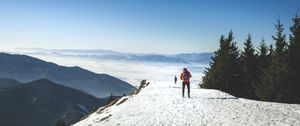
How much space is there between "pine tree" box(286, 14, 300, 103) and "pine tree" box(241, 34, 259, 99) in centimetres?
874

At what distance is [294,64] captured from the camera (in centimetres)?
3828

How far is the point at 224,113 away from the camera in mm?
23172

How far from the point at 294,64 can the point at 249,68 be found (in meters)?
11.7

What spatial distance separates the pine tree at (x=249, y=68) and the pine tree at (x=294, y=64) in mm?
8736

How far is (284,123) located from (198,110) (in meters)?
6.26

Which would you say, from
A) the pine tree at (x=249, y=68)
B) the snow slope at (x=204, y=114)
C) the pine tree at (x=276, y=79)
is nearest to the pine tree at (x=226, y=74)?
the pine tree at (x=249, y=68)

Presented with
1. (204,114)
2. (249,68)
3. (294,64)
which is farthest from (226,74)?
(204,114)

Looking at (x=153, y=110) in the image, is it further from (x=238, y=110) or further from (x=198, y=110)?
(x=238, y=110)

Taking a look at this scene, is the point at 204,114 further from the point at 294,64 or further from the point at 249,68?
the point at 249,68

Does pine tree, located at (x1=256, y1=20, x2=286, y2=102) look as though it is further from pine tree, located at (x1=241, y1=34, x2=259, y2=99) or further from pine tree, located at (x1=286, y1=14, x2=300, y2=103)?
pine tree, located at (x1=241, y1=34, x2=259, y2=99)

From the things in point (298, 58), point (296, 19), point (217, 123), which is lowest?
point (217, 123)

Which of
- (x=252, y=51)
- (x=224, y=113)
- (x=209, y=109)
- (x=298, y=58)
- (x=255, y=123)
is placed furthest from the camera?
(x=252, y=51)

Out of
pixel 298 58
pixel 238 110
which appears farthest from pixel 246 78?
pixel 238 110

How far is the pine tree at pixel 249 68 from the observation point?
4756 centimetres
